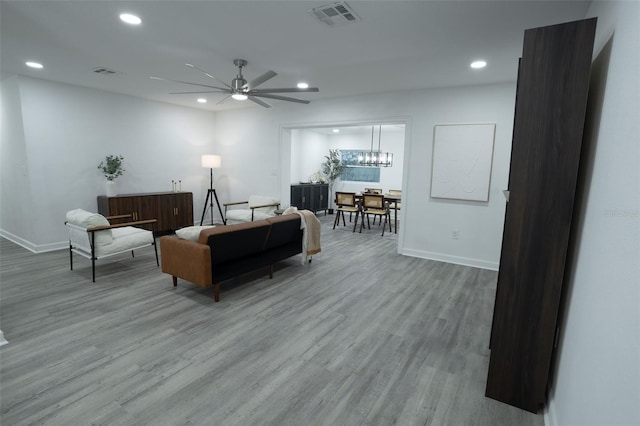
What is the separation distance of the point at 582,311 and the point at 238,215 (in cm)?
529

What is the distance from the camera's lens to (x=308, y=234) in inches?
170

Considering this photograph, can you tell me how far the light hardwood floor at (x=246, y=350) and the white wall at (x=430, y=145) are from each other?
0.81m

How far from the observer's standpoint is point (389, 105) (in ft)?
16.7

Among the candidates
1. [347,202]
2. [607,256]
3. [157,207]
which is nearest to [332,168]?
[347,202]

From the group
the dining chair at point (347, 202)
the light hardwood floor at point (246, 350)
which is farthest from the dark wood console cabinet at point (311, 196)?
the light hardwood floor at point (246, 350)

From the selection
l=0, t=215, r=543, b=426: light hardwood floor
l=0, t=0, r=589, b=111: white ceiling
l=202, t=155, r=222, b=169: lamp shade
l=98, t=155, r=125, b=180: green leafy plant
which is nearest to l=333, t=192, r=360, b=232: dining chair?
l=202, t=155, r=222, b=169: lamp shade

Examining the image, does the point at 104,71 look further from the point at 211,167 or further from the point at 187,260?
the point at 187,260

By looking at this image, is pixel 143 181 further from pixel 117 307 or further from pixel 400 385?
pixel 400 385

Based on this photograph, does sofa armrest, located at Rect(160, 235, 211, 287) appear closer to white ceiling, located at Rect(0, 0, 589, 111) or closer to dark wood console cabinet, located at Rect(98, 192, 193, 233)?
white ceiling, located at Rect(0, 0, 589, 111)

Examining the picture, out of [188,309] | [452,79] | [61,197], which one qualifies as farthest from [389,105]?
[61,197]

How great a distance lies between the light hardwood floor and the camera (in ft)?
5.91

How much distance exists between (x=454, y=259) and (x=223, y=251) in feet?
11.5

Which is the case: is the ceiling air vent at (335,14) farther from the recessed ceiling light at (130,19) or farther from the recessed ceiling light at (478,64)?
the recessed ceiling light at (478,64)

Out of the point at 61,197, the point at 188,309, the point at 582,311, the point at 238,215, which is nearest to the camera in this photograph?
the point at 582,311
